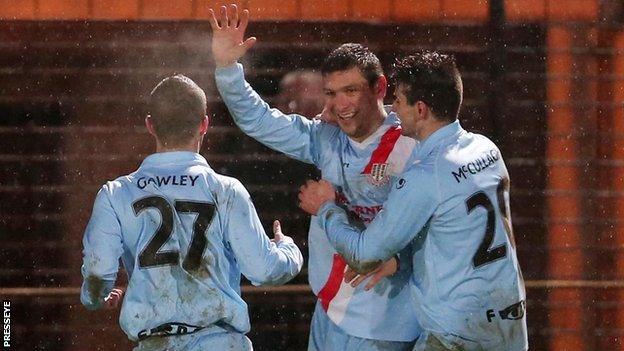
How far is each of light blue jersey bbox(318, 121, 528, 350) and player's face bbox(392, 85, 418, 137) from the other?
0.31ft

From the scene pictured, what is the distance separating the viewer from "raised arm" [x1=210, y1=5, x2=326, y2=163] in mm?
5062

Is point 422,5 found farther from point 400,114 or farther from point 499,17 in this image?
point 400,114

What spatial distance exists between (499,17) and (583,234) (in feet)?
4.40

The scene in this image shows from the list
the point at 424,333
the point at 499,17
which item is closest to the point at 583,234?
the point at 499,17

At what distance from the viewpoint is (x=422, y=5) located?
7371 mm

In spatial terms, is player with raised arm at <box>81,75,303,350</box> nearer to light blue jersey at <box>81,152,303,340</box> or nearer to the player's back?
light blue jersey at <box>81,152,303,340</box>

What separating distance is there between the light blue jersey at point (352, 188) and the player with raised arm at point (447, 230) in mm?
376

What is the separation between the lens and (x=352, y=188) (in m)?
5.16

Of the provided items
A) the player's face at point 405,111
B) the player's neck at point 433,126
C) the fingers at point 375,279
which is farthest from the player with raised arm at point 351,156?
the player's neck at point 433,126

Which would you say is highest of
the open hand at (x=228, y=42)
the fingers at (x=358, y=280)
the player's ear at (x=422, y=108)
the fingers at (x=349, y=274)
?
the open hand at (x=228, y=42)

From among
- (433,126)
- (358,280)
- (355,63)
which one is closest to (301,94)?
(355,63)

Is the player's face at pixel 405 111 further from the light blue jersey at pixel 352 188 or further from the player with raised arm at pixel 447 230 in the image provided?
the light blue jersey at pixel 352 188

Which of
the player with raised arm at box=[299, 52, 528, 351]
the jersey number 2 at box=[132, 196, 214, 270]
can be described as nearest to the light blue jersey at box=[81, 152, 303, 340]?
the jersey number 2 at box=[132, 196, 214, 270]

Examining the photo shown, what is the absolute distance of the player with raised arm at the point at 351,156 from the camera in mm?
5070
